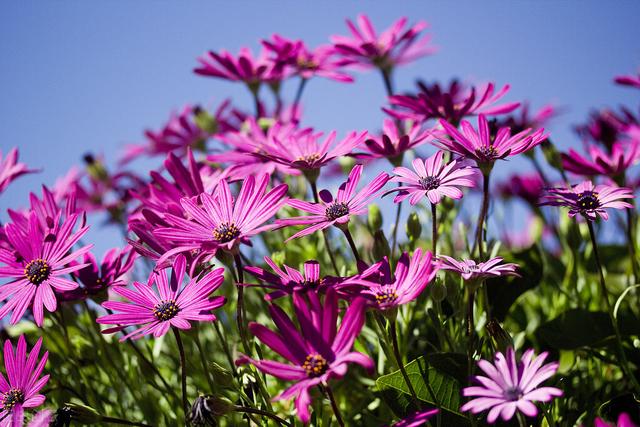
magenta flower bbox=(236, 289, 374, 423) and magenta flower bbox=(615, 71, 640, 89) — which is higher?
magenta flower bbox=(615, 71, 640, 89)

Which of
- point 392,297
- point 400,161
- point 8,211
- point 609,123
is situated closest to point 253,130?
point 400,161

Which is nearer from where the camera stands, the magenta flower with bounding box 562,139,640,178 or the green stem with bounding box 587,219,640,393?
the green stem with bounding box 587,219,640,393

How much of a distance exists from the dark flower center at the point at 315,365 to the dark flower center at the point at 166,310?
19cm

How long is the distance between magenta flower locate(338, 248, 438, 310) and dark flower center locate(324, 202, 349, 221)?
0.28 feet

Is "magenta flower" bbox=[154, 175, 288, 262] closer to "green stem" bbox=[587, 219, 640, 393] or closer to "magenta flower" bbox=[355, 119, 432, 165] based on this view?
"magenta flower" bbox=[355, 119, 432, 165]

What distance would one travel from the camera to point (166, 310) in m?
0.84

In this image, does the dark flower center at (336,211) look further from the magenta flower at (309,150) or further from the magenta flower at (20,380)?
the magenta flower at (20,380)

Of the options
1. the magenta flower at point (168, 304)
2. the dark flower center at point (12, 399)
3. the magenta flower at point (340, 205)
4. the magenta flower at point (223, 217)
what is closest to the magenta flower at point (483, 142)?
the magenta flower at point (340, 205)

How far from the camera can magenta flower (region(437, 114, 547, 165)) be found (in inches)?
34.1

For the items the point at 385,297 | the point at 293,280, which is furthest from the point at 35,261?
the point at 385,297

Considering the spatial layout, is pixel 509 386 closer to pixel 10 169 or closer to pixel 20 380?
pixel 20 380

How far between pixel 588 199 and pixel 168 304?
0.54m

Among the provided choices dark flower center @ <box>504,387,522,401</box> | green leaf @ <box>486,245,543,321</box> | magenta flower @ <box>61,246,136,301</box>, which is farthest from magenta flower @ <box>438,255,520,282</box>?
magenta flower @ <box>61,246,136,301</box>

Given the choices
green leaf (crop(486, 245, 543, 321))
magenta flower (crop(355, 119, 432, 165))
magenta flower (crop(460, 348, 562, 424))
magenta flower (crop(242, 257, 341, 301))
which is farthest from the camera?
green leaf (crop(486, 245, 543, 321))
